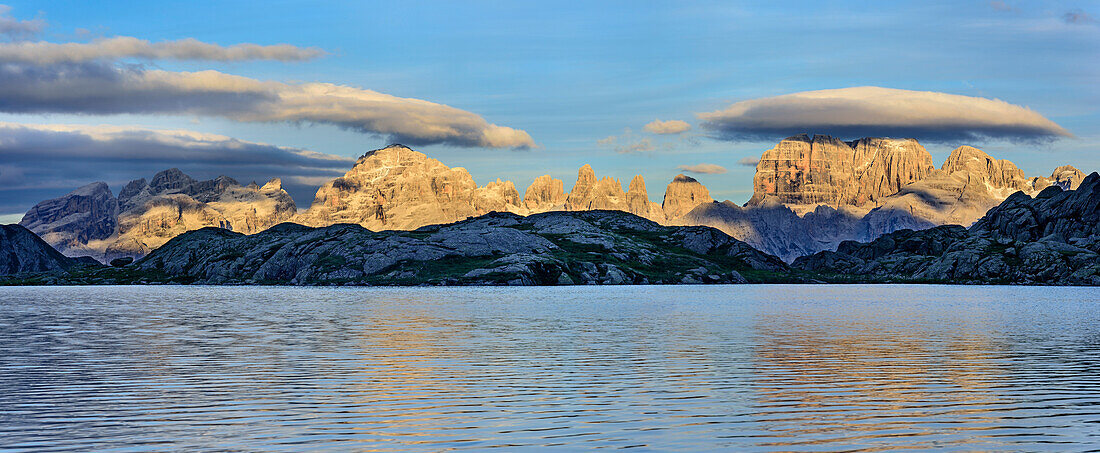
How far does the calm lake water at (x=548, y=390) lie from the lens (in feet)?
117

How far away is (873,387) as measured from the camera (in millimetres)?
51812

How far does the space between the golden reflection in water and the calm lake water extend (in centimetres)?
19

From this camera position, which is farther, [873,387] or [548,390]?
[873,387]

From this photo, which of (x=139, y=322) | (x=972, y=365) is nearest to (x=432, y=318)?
(x=139, y=322)

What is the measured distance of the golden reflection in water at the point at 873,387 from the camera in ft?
123

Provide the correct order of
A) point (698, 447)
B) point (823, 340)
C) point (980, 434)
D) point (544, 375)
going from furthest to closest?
point (823, 340), point (544, 375), point (980, 434), point (698, 447)

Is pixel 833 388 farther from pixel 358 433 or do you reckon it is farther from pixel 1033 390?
pixel 358 433

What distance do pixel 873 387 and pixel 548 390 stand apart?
62.6 feet

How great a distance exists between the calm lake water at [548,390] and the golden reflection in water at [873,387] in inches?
7.3

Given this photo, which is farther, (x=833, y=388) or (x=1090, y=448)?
(x=833, y=388)

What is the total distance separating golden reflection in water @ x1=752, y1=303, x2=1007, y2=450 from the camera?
37469 mm

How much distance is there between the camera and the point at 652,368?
61406 millimetres

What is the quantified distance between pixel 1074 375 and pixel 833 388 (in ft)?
63.6

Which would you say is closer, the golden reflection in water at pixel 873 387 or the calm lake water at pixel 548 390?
the calm lake water at pixel 548 390
